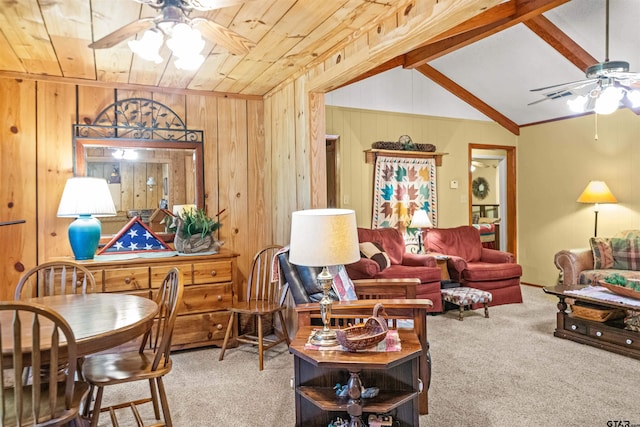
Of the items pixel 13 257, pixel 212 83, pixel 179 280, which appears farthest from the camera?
pixel 212 83

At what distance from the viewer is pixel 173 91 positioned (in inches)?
153

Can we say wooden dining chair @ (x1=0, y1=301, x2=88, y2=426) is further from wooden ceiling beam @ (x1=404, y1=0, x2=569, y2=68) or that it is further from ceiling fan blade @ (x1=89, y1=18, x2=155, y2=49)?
wooden ceiling beam @ (x1=404, y1=0, x2=569, y2=68)

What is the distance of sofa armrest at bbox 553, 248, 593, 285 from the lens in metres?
4.68

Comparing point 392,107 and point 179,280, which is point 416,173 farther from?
point 179,280

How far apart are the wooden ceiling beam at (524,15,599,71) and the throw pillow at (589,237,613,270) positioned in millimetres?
1996

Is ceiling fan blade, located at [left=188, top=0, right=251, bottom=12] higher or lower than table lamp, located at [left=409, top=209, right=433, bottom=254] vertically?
higher

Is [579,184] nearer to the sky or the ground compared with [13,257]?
nearer to the sky

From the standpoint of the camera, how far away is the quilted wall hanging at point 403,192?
18.4 feet

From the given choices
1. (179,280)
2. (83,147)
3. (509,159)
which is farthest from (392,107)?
(179,280)

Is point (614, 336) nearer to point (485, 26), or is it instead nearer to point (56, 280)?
point (485, 26)

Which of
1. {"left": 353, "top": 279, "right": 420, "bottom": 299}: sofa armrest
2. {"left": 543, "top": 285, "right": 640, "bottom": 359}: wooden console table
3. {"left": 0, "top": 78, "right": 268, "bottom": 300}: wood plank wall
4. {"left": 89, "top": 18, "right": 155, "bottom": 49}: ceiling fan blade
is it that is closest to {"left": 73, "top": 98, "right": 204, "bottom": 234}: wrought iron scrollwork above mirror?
{"left": 0, "top": 78, "right": 268, "bottom": 300}: wood plank wall

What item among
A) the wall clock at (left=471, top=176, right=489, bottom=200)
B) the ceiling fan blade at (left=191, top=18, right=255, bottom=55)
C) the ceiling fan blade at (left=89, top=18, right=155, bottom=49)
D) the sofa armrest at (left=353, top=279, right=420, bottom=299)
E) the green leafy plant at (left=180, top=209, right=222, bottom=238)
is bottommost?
the sofa armrest at (left=353, top=279, right=420, bottom=299)

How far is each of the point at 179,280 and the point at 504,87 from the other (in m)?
5.27

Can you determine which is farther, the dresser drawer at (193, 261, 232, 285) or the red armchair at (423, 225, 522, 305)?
the red armchair at (423, 225, 522, 305)
